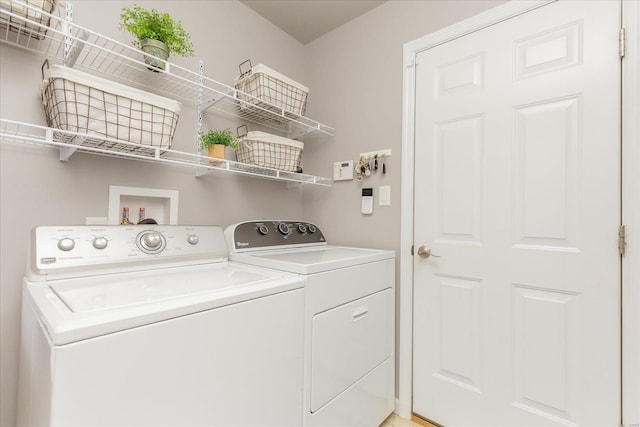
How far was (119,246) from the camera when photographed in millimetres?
1149

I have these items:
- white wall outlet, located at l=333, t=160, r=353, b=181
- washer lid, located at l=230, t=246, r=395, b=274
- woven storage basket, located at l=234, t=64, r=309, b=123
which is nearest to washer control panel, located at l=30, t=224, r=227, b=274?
washer lid, located at l=230, t=246, r=395, b=274

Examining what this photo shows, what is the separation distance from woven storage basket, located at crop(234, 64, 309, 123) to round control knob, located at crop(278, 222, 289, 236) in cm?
65

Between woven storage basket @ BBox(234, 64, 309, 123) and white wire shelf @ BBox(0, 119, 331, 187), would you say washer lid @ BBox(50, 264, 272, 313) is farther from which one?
woven storage basket @ BBox(234, 64, 309, 123)

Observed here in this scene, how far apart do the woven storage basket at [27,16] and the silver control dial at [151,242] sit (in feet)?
2.48

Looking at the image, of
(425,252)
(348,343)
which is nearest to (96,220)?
(348,343)

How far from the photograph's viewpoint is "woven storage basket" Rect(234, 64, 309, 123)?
166 centimetres

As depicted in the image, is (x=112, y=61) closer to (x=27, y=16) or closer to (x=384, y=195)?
(x=27, y=16)

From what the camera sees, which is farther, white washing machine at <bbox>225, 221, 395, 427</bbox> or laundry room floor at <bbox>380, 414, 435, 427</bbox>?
laundry room floor at <bbox>380, 414, 435, 427</bbox>

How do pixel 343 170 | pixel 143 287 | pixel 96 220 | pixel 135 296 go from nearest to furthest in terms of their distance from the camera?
pixel 135 296
pixel 143 287
pixel 96 220
pixel 343 170

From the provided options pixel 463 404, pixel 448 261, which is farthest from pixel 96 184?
pixel 463 404

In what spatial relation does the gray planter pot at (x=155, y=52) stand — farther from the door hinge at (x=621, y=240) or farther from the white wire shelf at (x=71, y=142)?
the door hinge at (x=621, y=240)

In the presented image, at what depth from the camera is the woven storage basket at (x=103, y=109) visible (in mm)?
1041

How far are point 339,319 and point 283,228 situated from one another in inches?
26.0

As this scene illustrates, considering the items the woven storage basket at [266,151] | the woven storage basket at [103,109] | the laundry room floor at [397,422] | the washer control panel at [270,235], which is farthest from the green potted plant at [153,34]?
the laundry room floor at [397,422]
